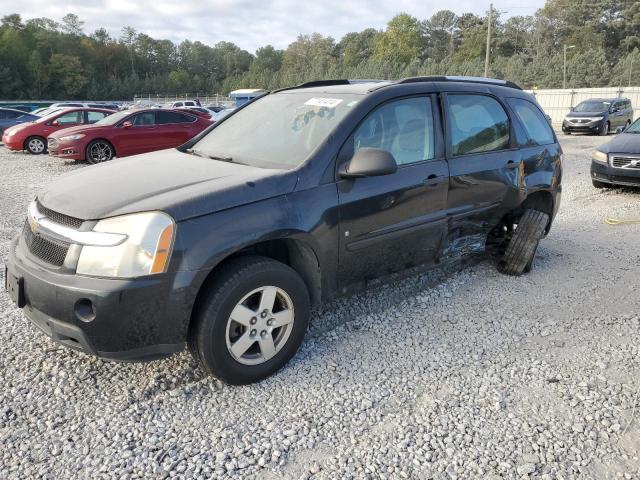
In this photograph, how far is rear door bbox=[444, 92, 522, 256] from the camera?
158 inches

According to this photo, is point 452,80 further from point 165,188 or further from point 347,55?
point 347,55

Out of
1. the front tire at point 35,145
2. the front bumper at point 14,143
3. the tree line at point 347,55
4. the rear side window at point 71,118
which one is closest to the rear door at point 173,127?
the rear side window at point 71,118

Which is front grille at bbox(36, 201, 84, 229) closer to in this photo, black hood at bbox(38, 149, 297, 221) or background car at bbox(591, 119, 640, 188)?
black hood at bbox(38, 149, 297, 221)

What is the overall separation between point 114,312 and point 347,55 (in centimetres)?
11732

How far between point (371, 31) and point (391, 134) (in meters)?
126

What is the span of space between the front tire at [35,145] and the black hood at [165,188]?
14.4 meters

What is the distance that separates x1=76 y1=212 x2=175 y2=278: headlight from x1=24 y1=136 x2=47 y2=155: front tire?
1553 cm

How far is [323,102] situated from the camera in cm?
368

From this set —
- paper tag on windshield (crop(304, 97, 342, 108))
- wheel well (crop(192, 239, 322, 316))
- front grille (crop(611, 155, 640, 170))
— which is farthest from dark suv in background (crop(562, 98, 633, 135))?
wheel well (crop(192, 239, 322, 316))

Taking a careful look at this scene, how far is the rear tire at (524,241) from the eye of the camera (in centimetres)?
468

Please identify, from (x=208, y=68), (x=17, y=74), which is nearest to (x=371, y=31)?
(x=208, y=68)

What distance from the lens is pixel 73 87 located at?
286 feet

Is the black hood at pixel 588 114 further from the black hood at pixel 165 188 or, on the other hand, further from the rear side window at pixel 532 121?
the black hood at pixel 165 188

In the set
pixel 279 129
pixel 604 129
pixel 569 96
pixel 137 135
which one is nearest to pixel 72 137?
pixel 137 135
